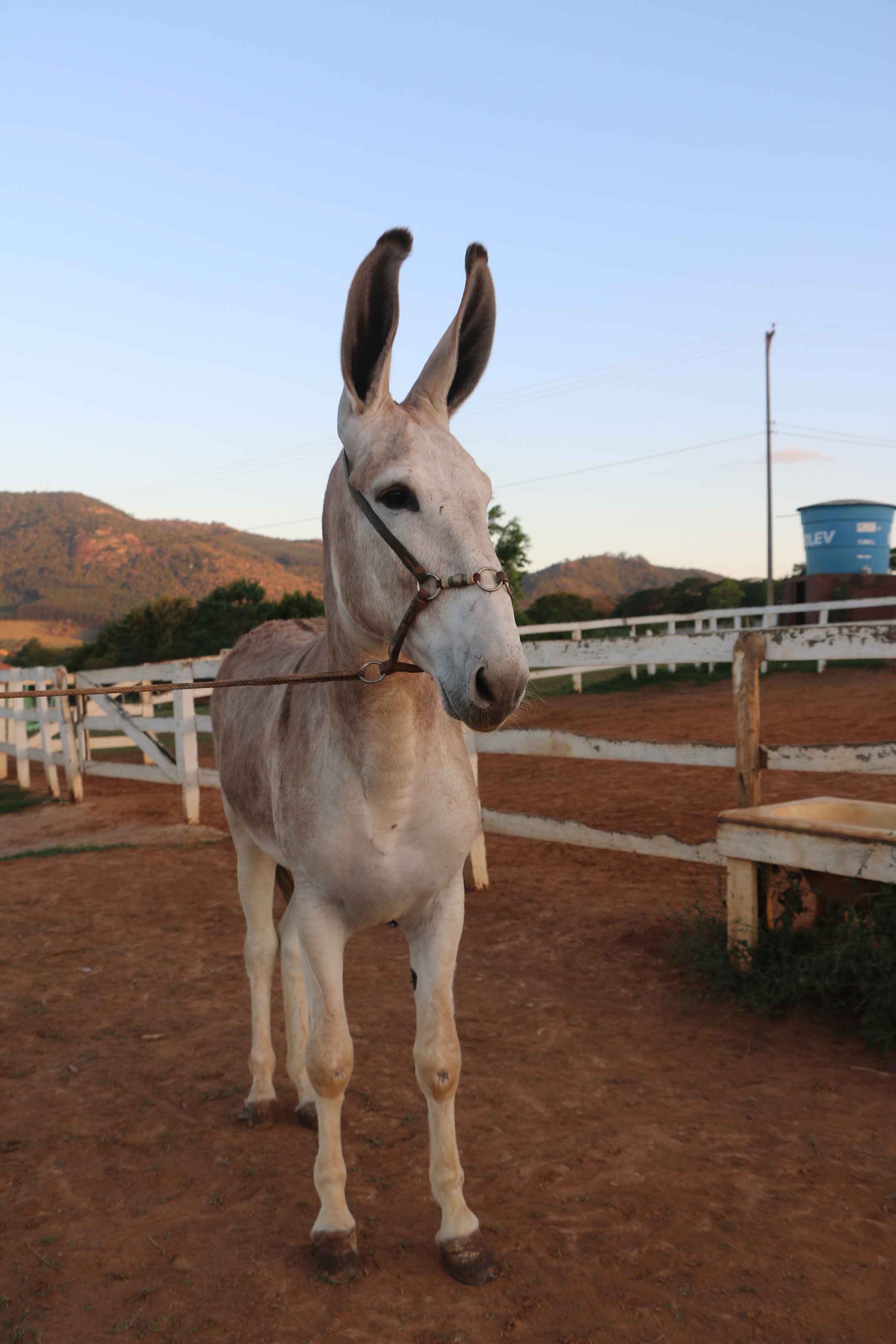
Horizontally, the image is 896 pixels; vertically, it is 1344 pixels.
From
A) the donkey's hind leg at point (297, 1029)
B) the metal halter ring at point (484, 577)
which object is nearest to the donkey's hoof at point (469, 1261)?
the donkey's hind leg at point (297, 1029)

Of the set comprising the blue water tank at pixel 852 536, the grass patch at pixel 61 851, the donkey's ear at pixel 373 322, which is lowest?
the grass patch at pixel 61 851

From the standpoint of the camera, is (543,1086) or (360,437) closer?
(360,437)

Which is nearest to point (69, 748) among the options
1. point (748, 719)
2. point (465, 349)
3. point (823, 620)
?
point (748, 719)

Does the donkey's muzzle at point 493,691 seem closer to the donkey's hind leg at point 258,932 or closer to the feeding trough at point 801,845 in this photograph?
the donkey's hind leg at point 258,932

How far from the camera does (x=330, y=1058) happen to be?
2660 mm

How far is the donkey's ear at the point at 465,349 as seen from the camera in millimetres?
2418

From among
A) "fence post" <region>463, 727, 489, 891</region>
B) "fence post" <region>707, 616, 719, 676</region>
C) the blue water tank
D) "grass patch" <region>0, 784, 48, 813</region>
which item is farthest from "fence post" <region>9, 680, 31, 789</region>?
the blue water tank

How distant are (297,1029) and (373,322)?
8.92ft

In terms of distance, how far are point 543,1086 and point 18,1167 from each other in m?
2.01

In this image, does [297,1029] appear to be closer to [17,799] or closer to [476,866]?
[476,866]

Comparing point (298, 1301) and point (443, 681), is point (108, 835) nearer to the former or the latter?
point (298, 1301)

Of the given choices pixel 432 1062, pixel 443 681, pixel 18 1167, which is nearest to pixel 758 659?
pixel 432 1062

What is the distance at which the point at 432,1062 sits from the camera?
2691 mm

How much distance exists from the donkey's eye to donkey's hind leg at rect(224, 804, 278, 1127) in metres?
2.09
